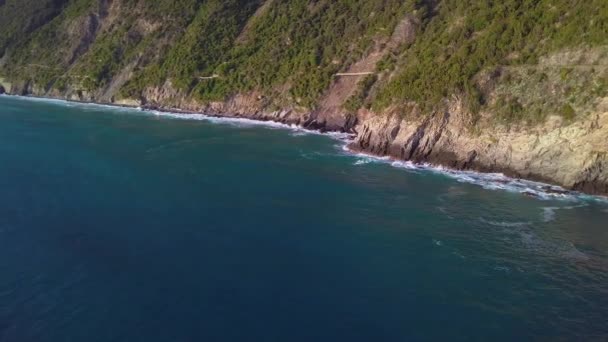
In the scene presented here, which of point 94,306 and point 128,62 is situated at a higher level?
point 128,62

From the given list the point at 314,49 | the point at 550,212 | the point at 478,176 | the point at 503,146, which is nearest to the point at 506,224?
the point at 550,212

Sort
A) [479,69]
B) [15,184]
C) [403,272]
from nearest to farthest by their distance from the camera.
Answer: [403,272], [15,184], [479,69]

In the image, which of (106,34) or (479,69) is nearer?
Result: (479,69)

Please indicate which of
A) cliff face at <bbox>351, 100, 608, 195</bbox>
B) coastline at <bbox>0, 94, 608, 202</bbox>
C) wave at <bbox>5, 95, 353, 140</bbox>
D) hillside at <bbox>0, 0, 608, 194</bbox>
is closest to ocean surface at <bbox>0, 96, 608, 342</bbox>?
coastline at <bbox>0, 94, 608, 202</bbox>

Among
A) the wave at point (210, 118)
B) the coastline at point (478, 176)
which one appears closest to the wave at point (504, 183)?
the coastline at point (478, 176)

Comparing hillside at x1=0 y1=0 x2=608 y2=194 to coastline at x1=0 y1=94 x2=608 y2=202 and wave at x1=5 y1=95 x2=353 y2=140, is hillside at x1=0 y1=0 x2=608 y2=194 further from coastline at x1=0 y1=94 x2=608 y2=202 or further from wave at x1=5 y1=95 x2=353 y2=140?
wave at x1=5 y1=95 x2=353 y2=140

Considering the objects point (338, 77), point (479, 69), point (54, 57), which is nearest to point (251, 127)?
point (338, 77)

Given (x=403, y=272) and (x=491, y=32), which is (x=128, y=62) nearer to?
Answer: (x=491, y=32)

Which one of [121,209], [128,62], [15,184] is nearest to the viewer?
[121,209]
